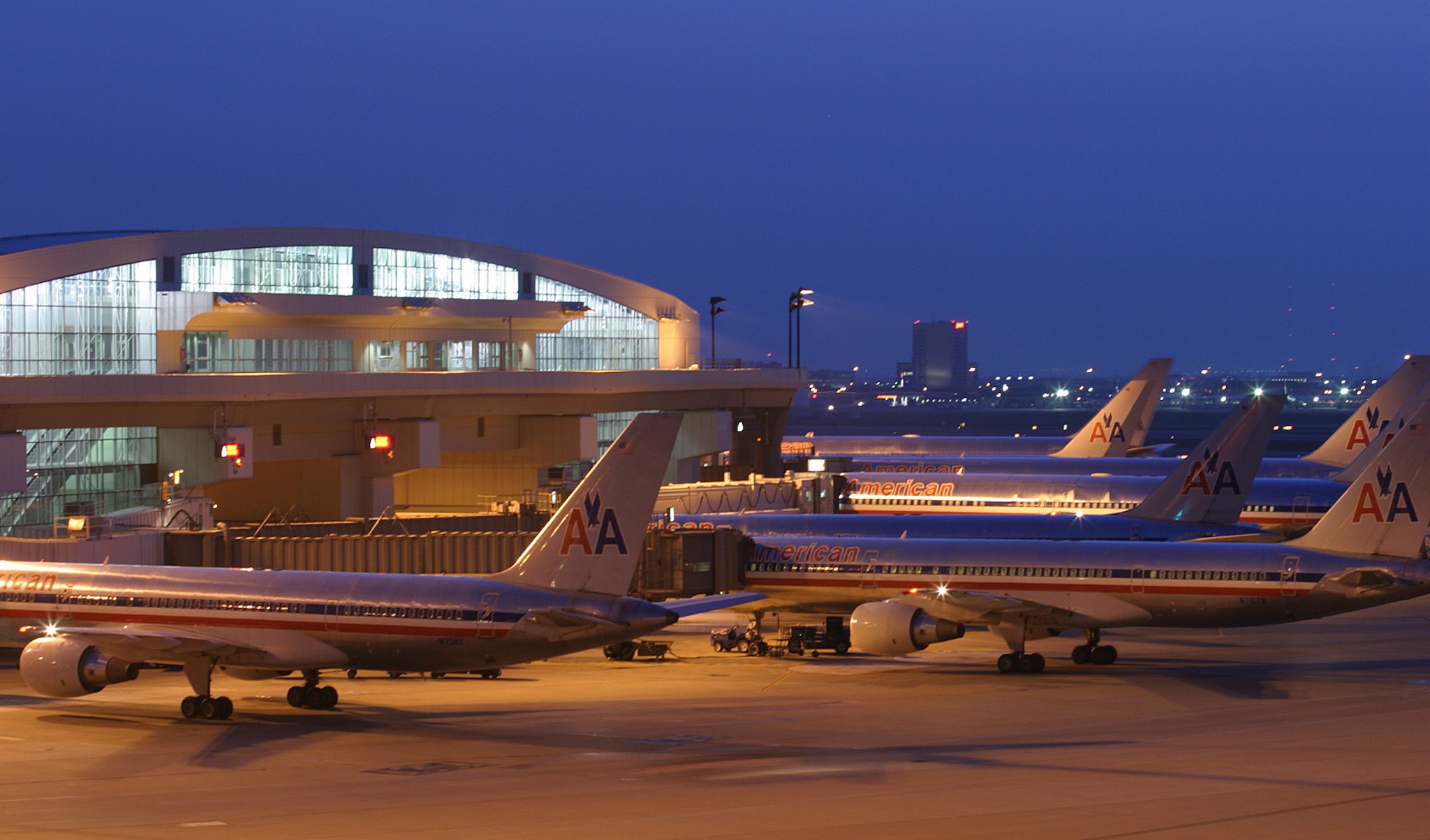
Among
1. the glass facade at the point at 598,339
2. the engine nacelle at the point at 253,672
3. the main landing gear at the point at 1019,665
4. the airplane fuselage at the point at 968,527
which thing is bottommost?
the main landing gear at the point at 1019,665

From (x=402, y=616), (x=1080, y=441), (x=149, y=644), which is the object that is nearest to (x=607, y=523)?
(x=402, y=616)

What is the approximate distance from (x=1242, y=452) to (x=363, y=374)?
1351 inches

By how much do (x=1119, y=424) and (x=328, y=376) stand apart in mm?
50770

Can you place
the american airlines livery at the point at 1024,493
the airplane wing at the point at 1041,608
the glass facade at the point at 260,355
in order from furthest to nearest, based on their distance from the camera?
the glass facade at the point at 260,355 → the american airlines livery at the point at 1024,493 → the airplane wing at the point at 1041,608

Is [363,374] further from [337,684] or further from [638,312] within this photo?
[638,312]

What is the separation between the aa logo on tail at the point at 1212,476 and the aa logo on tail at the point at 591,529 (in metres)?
28.2

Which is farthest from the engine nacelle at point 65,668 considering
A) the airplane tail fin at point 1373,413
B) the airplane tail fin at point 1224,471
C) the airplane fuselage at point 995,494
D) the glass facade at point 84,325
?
the airplane tail fin at point 1373,413

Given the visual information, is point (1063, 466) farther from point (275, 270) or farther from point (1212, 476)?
point (275, 270)

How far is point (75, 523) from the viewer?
43062mm

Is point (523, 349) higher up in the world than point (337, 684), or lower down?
higher up

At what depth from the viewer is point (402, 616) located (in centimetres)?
3322

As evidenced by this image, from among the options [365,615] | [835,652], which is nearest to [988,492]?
[835,652]

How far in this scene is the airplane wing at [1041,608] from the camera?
4294 cm

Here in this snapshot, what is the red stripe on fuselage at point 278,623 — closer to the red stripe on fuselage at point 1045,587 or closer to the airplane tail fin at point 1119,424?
the red stripe on fuselage at point 1045,587
